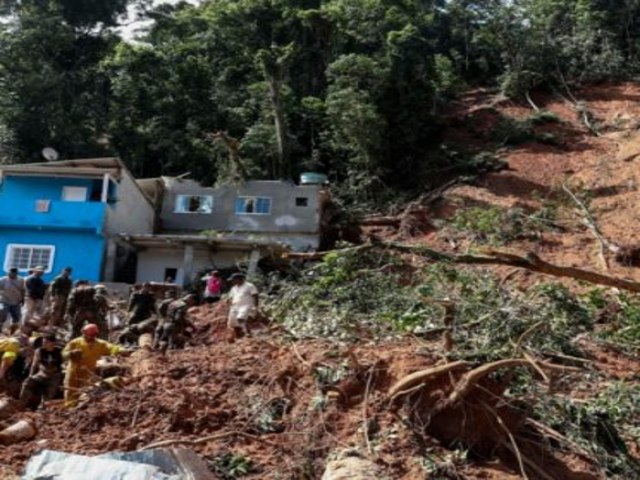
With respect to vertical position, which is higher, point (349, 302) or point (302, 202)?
point (302, 202)

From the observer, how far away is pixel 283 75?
27.7 meters

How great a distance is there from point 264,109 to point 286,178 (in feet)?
9.05

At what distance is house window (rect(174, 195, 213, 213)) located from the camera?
25.1 m

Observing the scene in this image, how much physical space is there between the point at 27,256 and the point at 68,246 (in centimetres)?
114

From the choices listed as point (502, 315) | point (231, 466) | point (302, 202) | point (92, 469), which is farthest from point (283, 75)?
point (92, 469)

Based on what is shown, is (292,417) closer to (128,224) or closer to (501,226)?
(501,226)

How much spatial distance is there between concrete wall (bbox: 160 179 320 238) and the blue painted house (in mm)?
1622

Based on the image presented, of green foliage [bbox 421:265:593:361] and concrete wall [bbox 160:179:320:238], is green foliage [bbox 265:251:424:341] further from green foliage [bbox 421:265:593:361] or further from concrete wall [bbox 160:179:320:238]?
concrete wall [bbox 160:179:320:238]

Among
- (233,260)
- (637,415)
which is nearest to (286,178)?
(233,260)

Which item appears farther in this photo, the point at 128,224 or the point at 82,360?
the point at 128,224

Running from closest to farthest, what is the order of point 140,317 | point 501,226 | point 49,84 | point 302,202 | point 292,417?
point 292,417
point 140,317
point 501,226
point 302,202
point 49,84

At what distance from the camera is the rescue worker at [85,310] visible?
514 inches

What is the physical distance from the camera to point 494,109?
3300cm

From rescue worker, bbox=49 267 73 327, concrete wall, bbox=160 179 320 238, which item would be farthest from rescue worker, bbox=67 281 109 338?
concrete wall, bbox=160 179 320 238
